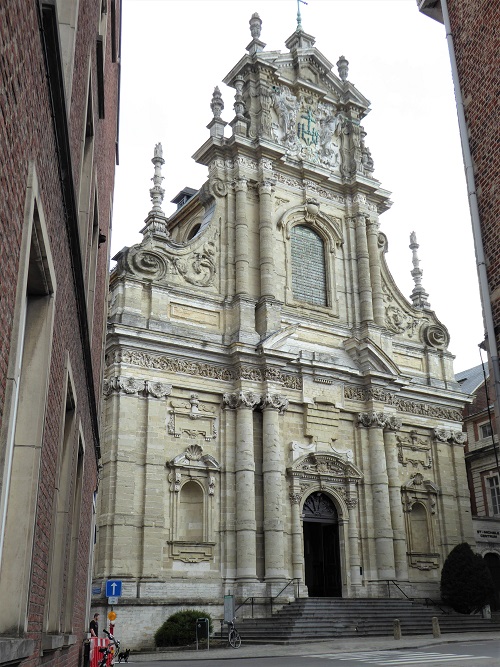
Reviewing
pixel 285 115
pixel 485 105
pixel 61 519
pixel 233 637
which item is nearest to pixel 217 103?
pixel 285 115

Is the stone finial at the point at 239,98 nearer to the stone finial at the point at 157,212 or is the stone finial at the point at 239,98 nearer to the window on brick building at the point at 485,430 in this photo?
the stone finial at the point at 157,212

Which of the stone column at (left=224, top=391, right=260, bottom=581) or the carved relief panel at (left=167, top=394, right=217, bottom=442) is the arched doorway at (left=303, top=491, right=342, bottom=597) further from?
the carved relief panel at (left=167, top=394, right=217, bottom=442)

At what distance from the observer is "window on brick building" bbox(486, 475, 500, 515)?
122 ft

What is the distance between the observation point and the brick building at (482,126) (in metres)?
11.5

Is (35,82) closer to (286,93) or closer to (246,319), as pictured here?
(246,319)

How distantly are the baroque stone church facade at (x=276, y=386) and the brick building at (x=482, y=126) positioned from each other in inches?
582

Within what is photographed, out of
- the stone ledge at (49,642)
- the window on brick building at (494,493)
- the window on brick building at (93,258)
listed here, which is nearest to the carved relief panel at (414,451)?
the window on brick building at (494,493)

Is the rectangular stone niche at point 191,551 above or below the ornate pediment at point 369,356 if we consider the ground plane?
below

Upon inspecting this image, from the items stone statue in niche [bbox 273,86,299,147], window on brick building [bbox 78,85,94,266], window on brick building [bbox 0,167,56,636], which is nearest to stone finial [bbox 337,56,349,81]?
stone statue in niche [bbox 273,86,299,147]

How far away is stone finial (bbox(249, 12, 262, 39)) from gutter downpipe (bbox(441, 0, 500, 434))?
21361 millimetres

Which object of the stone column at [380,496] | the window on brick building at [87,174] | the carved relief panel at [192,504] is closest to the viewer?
the window on brick building at [87,174]

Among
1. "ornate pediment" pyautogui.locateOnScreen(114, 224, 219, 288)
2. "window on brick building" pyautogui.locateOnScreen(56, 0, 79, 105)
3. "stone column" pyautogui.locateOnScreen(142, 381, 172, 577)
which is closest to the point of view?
"window on brick building" pyautogui.locateOnScreen(56, 0, 79, 105)

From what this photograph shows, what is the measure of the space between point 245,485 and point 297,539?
9.60 feet

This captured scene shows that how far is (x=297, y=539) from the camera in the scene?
1025 inches
